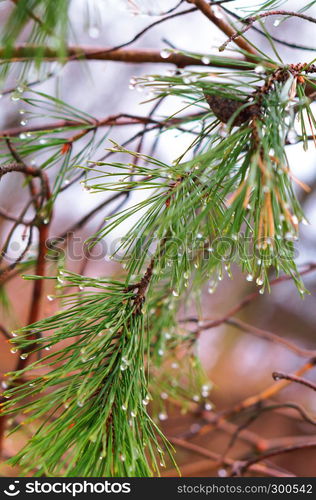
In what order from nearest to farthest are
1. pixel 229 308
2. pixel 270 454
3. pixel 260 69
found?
pixel 260 69
pixel 270 454
pixel 229 308

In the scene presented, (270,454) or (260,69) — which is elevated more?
(260,69)

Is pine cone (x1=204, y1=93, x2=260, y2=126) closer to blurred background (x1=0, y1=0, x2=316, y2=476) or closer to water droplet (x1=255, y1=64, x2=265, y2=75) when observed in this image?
water droplet (x1=255, y1=64, x2=265, y2=75)

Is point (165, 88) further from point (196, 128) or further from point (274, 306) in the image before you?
point (274, 306)

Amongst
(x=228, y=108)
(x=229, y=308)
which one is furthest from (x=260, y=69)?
(x=229, y=308)

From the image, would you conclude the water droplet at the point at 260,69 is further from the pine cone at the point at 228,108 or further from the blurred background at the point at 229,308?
the blurred background at the point at 229,308

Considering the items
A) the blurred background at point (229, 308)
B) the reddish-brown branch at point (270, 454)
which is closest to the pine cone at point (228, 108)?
the reddish-brown branch at point (270, 454)

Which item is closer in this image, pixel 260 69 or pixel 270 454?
pixel 260 69

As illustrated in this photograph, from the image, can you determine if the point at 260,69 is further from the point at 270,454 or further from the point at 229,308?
the point at 229,308

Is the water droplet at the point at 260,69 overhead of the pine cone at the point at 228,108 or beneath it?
overhead

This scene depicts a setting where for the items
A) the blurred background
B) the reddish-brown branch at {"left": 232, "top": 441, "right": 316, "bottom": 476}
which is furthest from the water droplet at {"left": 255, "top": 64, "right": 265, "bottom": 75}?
the blurred background
